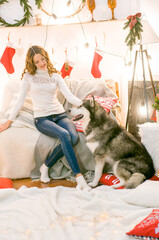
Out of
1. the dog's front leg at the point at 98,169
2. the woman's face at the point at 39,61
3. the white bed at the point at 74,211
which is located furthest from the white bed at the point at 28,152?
the woman's face at the point at 39,61

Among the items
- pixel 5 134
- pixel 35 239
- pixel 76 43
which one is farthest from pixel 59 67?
pixel 35 239

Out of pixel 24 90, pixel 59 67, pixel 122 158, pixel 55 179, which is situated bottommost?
pixel 55 179

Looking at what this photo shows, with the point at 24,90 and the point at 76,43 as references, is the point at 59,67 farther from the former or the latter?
the point at 24,90

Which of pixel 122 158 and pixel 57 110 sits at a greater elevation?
pixel 57 110

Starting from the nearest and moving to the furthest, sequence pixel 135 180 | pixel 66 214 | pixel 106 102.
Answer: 1. pixel 66 214
2. pixel 135 180
3. pixel 106 102

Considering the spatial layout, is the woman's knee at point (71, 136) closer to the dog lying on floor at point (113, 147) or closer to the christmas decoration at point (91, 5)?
the dog lying on floor at point (113, 147)

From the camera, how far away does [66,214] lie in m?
1.57

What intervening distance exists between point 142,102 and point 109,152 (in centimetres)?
138

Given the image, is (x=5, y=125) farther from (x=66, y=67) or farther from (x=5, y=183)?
(x=66, y=67)

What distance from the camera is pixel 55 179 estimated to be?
229cm

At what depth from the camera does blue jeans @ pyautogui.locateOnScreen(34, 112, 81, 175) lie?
209cm

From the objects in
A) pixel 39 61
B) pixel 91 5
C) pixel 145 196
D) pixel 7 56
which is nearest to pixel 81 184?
pixel 145 196

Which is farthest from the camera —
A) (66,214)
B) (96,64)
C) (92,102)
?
(96,64)

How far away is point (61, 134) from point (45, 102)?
1.33 ft
